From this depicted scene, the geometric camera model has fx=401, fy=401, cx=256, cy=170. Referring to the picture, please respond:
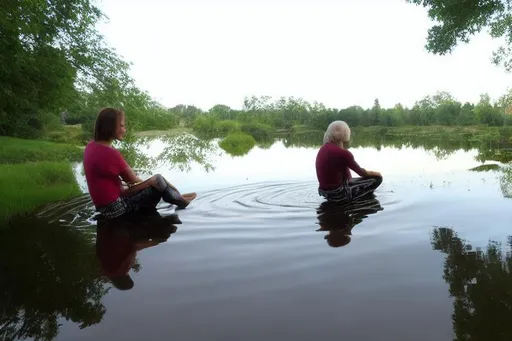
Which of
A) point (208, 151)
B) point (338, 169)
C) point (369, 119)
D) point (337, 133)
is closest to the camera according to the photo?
point (337, 133)

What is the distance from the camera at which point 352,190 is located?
7.41 meters

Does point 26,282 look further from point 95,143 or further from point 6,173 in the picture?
point 6,173

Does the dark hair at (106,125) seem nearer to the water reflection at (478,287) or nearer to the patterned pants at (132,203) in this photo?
the patterned pants at (132,203)

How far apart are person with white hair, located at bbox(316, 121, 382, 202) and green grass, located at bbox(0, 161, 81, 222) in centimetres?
521

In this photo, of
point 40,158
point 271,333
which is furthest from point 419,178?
point 40,158

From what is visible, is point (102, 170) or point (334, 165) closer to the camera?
point (102, 170)

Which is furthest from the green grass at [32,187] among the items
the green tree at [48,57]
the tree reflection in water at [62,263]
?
the green tree at [48,57]

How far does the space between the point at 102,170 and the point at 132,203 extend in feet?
3.05

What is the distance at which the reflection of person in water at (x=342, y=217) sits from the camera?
4.97 m

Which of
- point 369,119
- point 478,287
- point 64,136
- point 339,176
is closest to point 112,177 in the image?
point 339,176

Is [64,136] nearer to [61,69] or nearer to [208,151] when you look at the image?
[208,151]

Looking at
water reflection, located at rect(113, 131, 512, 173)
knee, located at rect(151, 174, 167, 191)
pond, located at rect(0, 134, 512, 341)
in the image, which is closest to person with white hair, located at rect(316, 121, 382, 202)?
pond, located at rect(0, 134, 512, 341)

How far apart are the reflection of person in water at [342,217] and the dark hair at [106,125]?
10.5 feet

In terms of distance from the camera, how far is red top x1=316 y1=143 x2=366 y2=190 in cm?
689
